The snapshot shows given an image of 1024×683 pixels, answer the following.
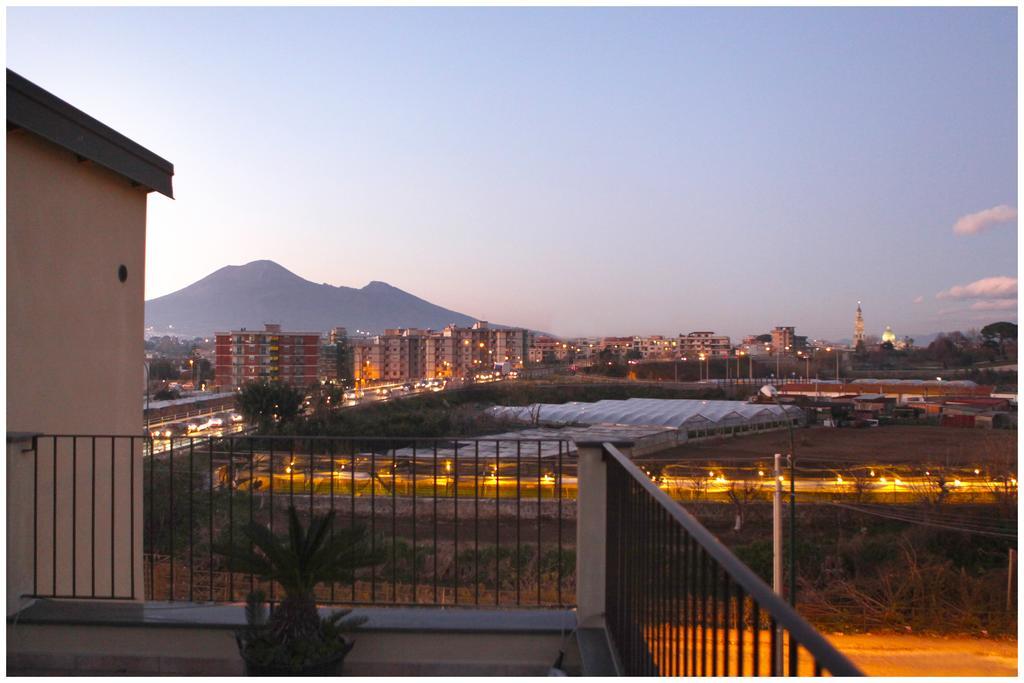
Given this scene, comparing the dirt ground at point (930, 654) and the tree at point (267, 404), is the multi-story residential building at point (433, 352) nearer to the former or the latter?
the tree at point (267, 404)

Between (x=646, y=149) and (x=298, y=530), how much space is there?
35431 millimetres

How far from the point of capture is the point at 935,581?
11367 millimetres

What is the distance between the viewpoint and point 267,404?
3219 centimetres

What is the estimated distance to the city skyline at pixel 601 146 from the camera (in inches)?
514

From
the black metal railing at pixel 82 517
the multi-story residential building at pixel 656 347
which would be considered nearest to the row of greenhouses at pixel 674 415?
the black metal railing at pixel 82 517

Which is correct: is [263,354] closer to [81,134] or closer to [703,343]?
[703,343]

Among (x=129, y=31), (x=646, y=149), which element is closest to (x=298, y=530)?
(x=129, y=31)

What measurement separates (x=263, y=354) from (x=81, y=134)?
189 feet

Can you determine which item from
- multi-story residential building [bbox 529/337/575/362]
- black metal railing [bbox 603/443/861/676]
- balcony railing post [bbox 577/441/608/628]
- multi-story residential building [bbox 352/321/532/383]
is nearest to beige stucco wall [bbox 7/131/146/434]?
balcony railing post [bbox 577/441/608/628]

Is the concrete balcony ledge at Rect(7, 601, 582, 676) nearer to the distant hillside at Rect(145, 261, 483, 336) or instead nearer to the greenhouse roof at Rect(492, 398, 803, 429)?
the greenhouse roof at Rect(492, 398, 803, 429)

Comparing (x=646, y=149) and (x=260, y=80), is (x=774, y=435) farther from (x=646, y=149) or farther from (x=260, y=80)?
(x=260, y=80)

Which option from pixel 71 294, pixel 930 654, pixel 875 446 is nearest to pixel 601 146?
pixel 875 446

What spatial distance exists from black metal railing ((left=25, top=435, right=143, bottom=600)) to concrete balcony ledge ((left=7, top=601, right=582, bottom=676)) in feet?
0.82

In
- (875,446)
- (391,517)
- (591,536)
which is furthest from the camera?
(875,446)
